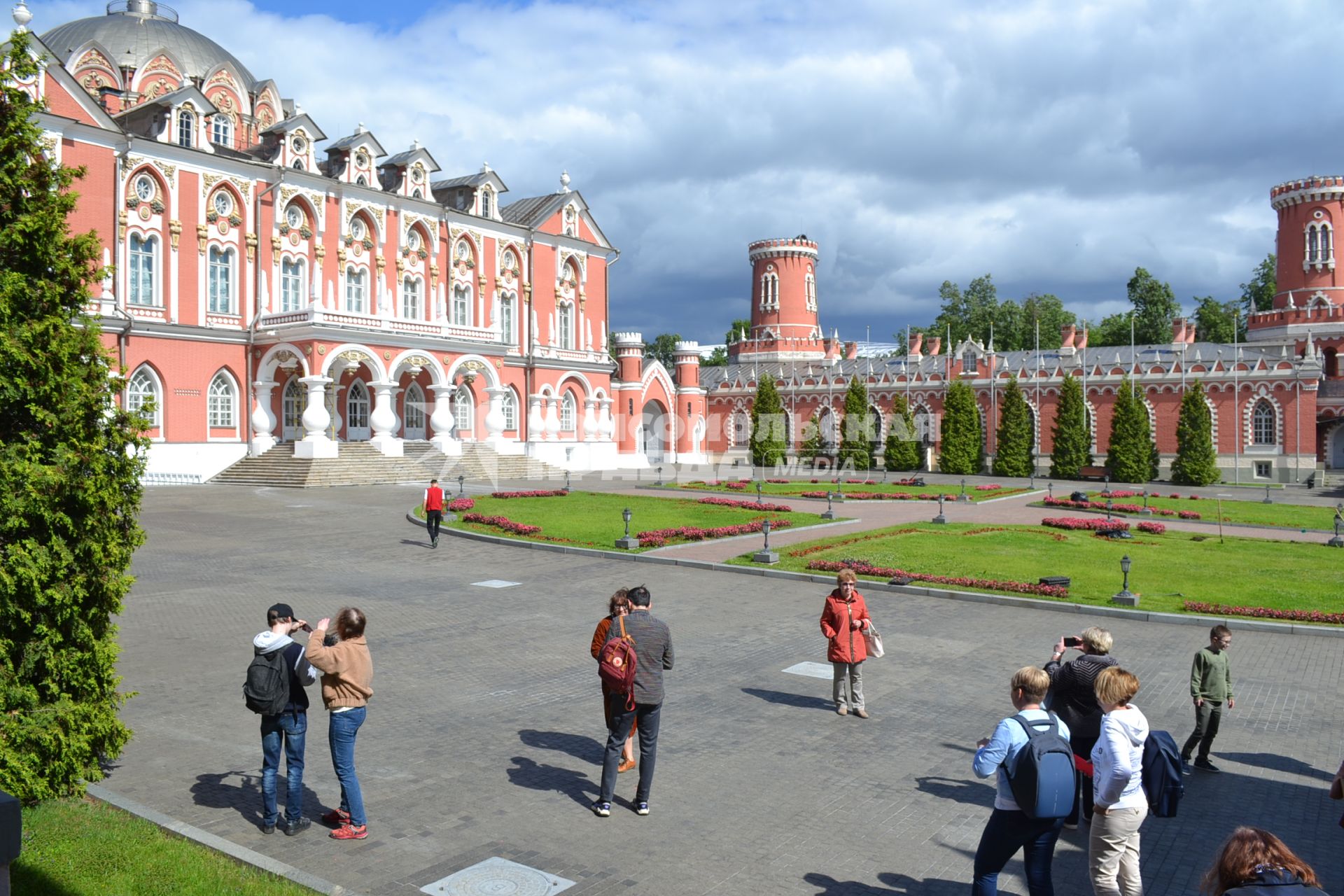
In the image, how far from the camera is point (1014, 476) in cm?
5912

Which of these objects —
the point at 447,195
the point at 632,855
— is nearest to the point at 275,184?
the point at 447,195

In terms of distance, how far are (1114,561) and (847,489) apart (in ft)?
64.7

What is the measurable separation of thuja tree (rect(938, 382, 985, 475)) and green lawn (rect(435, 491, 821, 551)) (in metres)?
28.1

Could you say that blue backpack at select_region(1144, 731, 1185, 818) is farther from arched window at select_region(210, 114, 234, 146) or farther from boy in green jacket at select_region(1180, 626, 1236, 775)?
arched window at select_region(210, 114, 234, 146)

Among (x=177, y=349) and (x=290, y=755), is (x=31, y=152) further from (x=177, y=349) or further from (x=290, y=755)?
(x=177, y=349)

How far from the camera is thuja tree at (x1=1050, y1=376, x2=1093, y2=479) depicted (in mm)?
57469

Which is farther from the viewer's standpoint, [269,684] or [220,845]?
[269,684]

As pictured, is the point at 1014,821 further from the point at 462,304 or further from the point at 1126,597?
the point at 462,304

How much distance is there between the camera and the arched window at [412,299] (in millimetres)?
50219

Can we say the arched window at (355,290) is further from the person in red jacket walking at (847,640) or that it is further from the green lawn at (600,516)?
the person in red jacket walking at (847,640)

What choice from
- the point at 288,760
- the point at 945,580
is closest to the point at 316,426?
the point at 945,580

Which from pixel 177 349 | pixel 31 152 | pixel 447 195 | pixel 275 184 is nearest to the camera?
pixel 31 152

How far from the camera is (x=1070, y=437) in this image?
57.6 m

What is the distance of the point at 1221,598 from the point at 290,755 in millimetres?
16245
